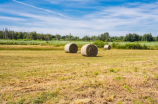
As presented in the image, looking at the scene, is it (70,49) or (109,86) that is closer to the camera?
(109,86)

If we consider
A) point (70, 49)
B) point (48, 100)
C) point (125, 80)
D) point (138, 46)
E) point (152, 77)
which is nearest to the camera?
point (48, 100)

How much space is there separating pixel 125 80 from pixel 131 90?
93 centimetres

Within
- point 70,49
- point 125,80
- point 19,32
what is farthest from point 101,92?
point 19,32

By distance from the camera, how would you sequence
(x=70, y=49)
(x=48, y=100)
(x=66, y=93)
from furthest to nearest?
(x=70, y=49)
(x=66, y=93)
(x=48, y=100)

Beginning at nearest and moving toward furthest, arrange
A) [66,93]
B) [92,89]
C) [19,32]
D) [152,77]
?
[66,93] → [92,89] → [152,77] → [19,32]

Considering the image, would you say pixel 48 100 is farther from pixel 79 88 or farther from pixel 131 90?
pixel 131 90

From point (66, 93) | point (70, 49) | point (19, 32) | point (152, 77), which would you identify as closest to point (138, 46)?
point (70, 49)

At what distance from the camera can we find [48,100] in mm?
5281

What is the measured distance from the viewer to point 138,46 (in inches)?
1800

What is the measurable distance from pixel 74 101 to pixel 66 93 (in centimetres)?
64

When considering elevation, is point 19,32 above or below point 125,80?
above

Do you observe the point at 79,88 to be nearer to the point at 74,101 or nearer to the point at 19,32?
the point at 74,101

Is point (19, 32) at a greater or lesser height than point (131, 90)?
greater

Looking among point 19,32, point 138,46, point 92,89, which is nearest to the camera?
point 92,89
